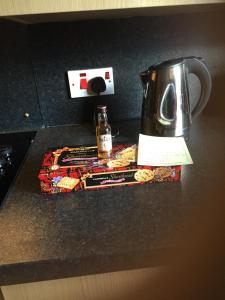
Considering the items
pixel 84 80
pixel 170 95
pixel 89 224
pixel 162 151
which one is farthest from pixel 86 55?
pixel 89 224

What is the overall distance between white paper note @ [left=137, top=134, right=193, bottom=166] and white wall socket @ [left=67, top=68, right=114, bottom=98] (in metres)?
0.27

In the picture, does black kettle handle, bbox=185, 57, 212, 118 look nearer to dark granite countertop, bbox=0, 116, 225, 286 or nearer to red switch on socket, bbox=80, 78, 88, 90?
dark granite countertop, bbox=0, 116, 225, 286


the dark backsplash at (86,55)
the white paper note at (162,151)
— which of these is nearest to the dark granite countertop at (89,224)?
the white paper note at (162,151)

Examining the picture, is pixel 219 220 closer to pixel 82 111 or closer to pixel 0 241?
pixel 0 241

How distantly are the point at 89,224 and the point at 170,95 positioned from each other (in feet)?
1.44

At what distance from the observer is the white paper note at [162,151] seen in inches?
27.0

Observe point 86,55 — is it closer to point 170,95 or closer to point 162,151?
point 170,95

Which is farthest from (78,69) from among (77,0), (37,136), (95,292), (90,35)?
(95,292)

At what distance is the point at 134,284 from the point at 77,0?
1.86ft

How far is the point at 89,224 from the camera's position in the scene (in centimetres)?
55

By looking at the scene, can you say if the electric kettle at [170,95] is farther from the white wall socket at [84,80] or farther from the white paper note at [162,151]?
the white wall socket at [84,80]

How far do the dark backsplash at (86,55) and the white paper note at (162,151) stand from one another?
11.4 inches

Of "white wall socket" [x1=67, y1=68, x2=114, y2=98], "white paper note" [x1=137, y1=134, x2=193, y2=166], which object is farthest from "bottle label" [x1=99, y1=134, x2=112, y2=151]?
"white wall socket" [x1=67, y1=68, x2=114, y2=98]

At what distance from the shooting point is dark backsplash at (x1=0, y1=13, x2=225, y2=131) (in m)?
0.94
